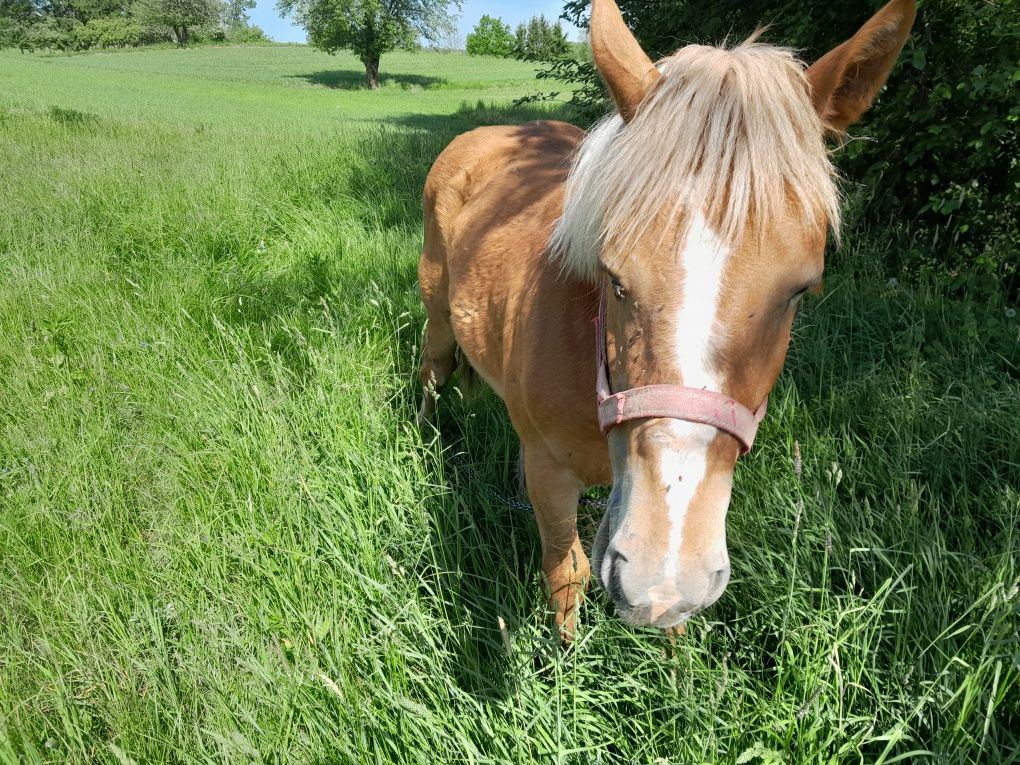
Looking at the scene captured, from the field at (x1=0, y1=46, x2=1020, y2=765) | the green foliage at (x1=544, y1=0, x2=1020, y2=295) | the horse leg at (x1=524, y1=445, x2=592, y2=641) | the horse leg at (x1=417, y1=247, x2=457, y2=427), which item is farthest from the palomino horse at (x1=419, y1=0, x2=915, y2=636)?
the green foliage at (x1=544, y1=0, x2=1020, y2=295)

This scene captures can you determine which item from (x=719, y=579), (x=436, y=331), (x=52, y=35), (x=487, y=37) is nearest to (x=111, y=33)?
(x=52, y=35)

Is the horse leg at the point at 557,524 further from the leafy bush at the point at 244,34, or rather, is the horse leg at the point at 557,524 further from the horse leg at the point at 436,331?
the leafy bush at the point at 244,34

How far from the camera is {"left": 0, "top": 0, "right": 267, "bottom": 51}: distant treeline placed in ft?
191

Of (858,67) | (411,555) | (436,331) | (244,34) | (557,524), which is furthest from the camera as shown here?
(244,34)

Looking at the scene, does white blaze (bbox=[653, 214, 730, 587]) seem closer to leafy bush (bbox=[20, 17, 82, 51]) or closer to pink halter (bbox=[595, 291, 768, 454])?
pink halter (bbox=[595, 291, 768, 454])

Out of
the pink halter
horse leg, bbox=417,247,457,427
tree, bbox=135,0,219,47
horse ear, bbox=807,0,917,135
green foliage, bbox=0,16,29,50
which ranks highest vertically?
tree, bbox=135,0,219,47

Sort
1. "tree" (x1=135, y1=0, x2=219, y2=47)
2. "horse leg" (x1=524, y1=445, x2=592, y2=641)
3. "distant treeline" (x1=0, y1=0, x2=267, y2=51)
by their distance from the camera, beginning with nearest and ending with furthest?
"horse leg" (x1=524, y1=445, x2=592, y2=641), "distant treeline" (x1=0, y1=0, x2=267, y2=51), "tree" (x1=135, y1=0, x2=219, y2=47)

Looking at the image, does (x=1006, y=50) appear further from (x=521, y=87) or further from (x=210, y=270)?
(x=521, y=87)

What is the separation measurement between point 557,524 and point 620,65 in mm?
1374

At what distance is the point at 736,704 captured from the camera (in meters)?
1.38

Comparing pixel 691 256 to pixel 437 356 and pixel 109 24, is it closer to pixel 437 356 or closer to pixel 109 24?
pixel 437 356

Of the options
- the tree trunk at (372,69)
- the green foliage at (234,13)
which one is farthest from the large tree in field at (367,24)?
the green foliage at (234,13)

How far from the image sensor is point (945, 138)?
3066 millimetres

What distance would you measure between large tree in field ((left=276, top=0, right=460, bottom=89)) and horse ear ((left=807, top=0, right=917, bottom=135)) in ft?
129
